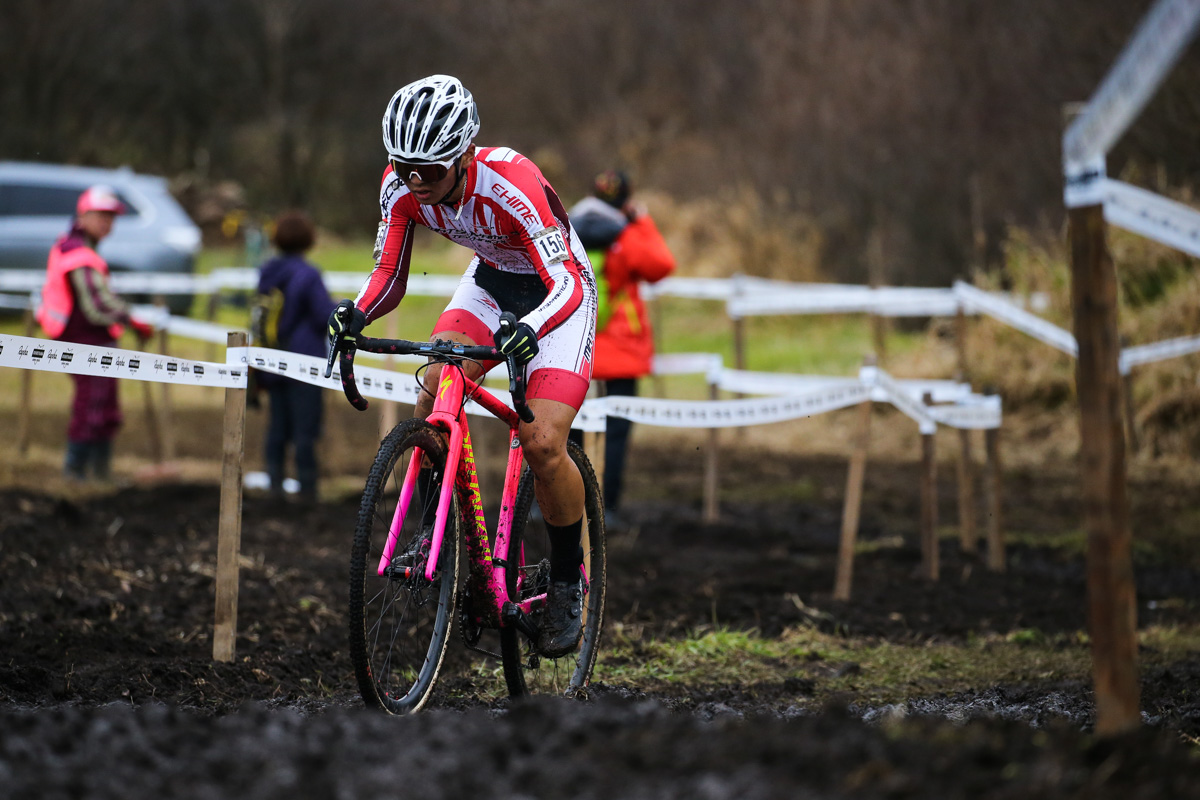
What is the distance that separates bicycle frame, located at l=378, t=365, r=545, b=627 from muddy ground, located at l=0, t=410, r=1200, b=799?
1.38 feet

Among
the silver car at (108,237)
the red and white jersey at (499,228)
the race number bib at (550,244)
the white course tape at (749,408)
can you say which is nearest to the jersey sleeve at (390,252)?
the red and white jersey at (499,228)

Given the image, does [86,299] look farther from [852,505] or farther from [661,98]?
[661,98]

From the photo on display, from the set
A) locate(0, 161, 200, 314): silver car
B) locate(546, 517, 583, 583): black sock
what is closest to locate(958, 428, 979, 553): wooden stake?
locate(546, 517, 583, 583): black sock

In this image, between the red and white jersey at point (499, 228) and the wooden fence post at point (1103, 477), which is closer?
the wooden fence post at point (1103, 477)

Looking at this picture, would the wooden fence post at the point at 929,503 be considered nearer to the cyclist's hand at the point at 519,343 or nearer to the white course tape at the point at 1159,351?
the white course tape at the point at 1159,351

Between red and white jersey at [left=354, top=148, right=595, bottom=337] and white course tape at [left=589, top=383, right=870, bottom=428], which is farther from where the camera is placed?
white course tape at [left=589, top=383, right=870, bottom=428]

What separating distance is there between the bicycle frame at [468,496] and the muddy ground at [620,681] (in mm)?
421

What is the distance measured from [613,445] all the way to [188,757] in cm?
588

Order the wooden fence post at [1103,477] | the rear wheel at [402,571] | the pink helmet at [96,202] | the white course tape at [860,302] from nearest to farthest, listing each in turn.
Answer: the wooden fence post at [1103,477]
the rear wheel at [402,571]
the pink helmet at [96,202]
the white course tape at [860,302]

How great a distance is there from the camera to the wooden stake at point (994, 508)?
25.3ft

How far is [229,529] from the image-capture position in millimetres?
4797

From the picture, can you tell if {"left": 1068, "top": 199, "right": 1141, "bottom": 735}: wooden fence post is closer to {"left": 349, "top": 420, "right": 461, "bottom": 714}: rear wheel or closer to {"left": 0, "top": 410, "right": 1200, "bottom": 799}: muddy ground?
{"left": 0, "top": 410, "right": 1200, "bottom": 799}: muddy ground

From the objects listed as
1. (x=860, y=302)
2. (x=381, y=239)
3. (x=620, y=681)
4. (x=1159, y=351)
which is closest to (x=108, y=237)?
(x=860, y=302)

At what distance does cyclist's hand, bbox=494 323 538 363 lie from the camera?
13.3 feet
